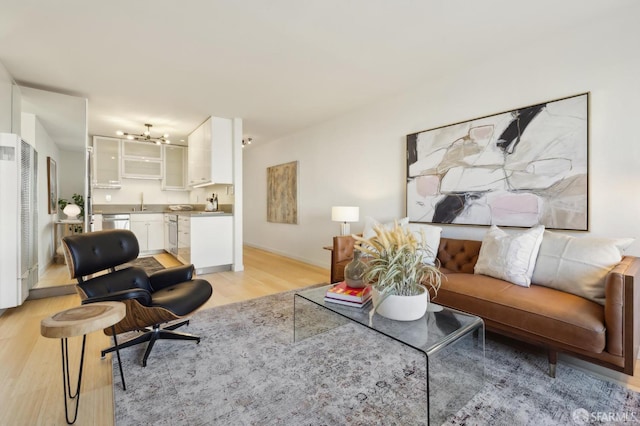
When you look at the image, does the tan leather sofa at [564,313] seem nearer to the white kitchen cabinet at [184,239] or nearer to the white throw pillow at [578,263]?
the white throw pillow at [578,263]

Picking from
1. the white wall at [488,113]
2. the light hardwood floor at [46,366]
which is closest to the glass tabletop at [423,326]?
the light hardwood floor at [46,366]

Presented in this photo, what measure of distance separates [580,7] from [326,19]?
6.07 feet

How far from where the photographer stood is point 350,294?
6.37 ft

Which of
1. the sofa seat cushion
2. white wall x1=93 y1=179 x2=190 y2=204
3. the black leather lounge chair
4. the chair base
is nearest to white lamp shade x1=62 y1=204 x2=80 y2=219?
the black leather lounge chair

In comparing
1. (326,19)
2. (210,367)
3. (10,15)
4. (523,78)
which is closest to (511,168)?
(523,78)

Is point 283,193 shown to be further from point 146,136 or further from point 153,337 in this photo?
point 153,337

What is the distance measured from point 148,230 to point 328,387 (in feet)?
18.1

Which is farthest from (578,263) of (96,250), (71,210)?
(71,210)

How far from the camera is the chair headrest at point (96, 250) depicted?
1954mm

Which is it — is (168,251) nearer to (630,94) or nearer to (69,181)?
(69,181)

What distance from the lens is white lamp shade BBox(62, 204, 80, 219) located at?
11.7 ft

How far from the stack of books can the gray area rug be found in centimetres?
42

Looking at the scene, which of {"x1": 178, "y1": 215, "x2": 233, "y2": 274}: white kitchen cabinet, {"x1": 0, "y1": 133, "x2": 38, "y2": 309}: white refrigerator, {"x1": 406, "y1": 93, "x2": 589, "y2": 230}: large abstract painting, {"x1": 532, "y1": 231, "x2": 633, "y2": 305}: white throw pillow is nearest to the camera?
{"x1": 532, "y1": 231, "x2": 633, "y2": 305}: white throw pillow

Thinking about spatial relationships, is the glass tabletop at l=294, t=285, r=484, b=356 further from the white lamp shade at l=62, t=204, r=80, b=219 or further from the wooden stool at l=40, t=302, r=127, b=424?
the white lamp shade at l=62, t=204, r=80, b=219
